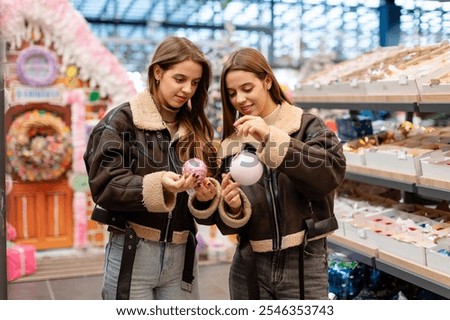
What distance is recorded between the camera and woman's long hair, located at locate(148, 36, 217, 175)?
1.60m

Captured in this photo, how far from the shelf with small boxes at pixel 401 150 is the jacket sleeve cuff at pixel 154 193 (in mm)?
1324

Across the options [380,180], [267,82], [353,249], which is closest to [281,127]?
[267,82]

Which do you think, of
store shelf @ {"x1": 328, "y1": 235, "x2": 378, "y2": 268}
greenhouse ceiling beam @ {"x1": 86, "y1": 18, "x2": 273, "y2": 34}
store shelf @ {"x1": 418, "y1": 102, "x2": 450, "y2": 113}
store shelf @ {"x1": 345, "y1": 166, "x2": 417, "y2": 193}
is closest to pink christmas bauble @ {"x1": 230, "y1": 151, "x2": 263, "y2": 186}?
store shelf @ {"x1": 418, "y1": 102, "x2": 450, "y2": 113}

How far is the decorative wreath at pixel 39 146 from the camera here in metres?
3.40

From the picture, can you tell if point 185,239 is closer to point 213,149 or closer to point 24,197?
point 213,149

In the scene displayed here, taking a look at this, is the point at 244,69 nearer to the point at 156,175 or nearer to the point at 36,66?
the point at 156,175

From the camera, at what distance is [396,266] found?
2568 mm

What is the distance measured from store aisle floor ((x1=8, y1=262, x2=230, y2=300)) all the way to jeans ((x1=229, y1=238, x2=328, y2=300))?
177 cm

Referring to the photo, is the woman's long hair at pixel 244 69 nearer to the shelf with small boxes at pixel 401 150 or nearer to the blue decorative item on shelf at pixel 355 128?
the shelf with small boxes at pixel 401 150

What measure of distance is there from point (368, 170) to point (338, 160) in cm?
135

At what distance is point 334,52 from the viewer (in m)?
5.30

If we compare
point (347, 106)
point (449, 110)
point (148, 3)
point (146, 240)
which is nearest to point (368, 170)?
point (347, 106)

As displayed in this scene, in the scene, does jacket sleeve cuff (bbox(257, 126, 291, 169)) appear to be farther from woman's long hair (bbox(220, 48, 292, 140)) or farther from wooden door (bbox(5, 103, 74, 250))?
wooden door (bbox(5, 103, 74, 250))

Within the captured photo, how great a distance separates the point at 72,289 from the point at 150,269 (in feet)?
6.66
